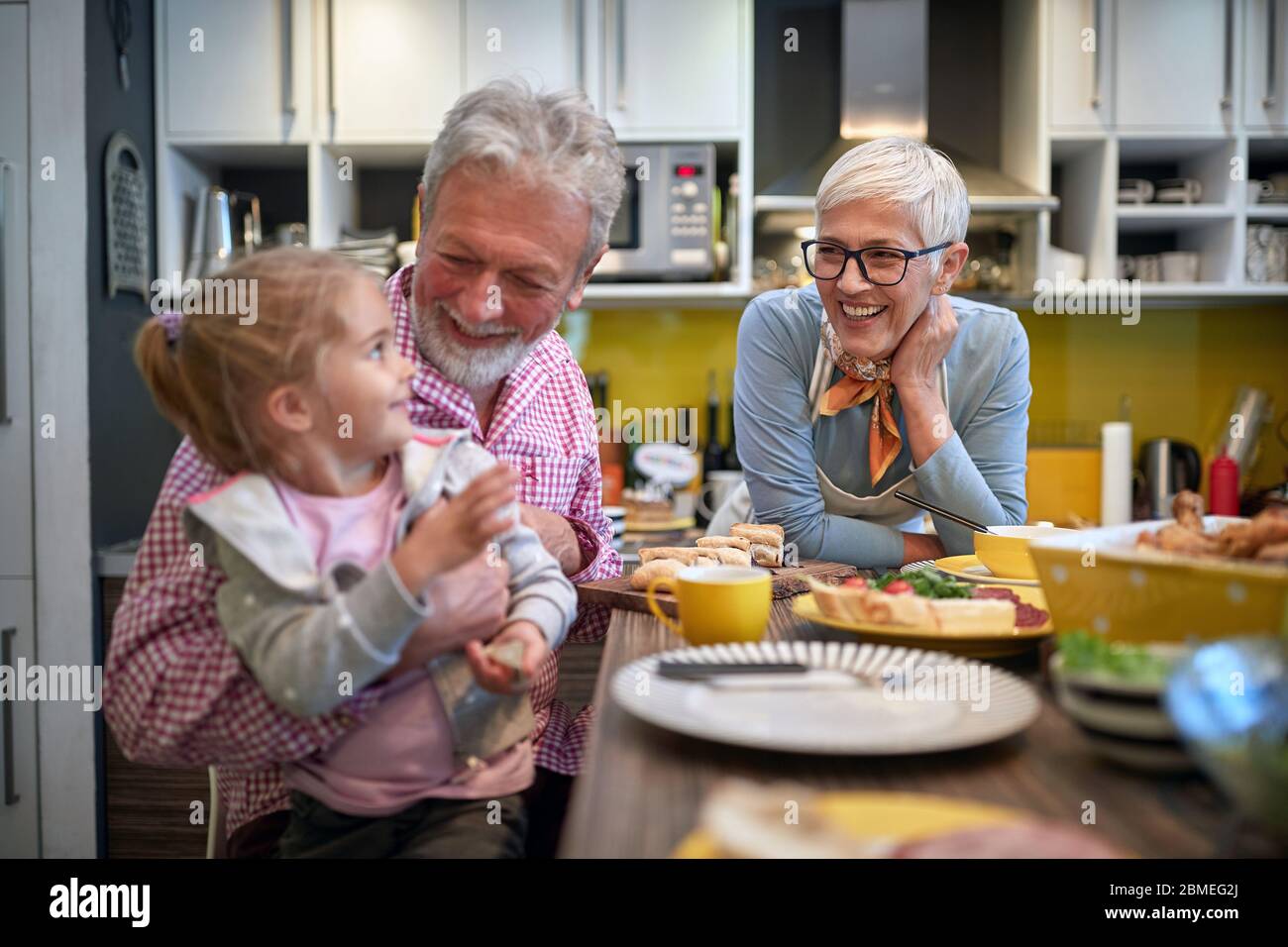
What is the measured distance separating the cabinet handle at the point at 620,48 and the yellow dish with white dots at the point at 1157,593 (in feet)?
8.74

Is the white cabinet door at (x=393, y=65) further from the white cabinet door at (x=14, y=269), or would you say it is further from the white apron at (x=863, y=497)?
the white apron at (x=863, y=497)

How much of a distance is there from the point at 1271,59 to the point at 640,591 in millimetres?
3077

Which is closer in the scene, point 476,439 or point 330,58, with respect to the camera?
point 476,439

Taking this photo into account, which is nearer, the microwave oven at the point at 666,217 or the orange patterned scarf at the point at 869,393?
the orange patterned scarf at the point at 869,393

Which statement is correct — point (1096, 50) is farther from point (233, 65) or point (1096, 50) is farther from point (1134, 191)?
point (233, 65)

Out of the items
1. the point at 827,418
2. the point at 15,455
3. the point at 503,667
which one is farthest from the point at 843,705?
the point at 15,455

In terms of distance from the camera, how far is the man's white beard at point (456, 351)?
1.40 m

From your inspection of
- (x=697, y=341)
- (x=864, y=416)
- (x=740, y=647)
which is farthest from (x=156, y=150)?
(x=740, y=647)

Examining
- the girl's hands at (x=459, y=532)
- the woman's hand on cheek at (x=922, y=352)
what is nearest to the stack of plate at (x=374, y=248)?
the woman's hand on cheek at (x=922, y=352)

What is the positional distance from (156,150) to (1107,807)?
3.39 m

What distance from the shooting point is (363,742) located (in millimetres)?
1085

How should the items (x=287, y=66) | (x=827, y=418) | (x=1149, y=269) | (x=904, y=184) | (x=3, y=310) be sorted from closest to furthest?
1. (x=904, y=184)
2. (x=827, y=418)
3. (x=3, y=310)
4. (x=287, y=66)
5. (x=1149, y=269)

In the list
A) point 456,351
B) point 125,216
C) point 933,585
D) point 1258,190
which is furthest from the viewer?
point 1258,190

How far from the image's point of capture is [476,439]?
1468 mm
